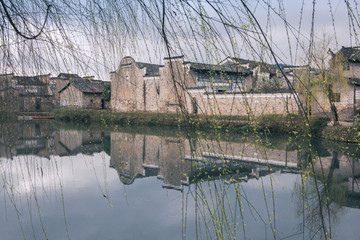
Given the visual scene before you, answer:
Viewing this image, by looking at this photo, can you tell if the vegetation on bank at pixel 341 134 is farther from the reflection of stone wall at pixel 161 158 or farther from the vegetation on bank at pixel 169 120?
the reflection of stone wall at pixel 161 158

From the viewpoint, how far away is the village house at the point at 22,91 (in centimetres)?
152

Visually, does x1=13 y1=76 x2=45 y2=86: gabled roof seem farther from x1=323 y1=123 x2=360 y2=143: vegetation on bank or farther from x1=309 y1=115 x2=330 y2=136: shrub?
x1=309 y1=115 x2=330 y2=136: shrub

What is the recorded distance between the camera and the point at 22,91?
1666 mm

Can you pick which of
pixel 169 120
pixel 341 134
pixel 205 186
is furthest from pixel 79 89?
pixel 169 120

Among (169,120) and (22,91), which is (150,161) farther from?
(169,120)

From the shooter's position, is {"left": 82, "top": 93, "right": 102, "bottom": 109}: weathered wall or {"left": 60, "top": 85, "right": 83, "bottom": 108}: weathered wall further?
{"left": 60, "top": 85, "right": 83, "bottom": 108}: weathered wall

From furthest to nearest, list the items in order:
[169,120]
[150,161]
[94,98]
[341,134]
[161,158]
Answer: [169,120] → [341,134] → [161,158] → [150,161] → [94,98]

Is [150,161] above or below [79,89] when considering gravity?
below

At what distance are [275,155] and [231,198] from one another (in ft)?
11.6

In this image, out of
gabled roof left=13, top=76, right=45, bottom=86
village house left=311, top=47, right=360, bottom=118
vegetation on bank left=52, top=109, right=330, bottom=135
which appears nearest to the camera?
gabled roof left=13, top=76, right=45, bottom=86

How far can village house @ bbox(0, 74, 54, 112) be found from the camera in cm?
152

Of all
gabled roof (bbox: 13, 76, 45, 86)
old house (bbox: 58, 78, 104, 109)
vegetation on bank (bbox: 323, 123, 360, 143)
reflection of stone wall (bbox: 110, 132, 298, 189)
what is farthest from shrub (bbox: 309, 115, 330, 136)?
gabled roof (bbox: 13, 76, 45, 86)

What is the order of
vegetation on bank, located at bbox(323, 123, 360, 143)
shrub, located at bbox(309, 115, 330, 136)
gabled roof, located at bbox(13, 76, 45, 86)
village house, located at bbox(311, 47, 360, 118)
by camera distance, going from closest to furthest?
gabled roof, located at bbox(13, 76, 45, 86) → vegetation on bank, located at bbox(323, 123, 360, 143) → shrub, located at bbox(309, 115, 330, 136) → village house, located at bbox(311, 47, 360, 118)

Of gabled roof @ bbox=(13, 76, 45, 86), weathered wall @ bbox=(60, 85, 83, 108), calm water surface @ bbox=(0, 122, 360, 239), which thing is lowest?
calm water surface @ bbox=(0, 122, 360, 239)
